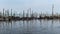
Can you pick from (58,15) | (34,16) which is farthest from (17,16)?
(58,15)

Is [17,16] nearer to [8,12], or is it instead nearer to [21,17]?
[21,17]

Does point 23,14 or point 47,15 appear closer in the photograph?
point 23,14

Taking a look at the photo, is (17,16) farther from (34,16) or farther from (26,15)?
(34,16)

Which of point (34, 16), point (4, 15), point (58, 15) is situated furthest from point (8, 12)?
point (58, 15)

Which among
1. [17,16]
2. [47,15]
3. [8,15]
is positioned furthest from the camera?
[47,15]

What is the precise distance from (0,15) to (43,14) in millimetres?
36650

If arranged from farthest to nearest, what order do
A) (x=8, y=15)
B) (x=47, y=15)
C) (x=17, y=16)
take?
(x=47, y=15) < (x=17, y=16) < (x=8, y=15)

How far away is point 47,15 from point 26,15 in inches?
719

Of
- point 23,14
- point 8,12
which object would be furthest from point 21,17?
point 8,12

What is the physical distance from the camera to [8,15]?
89.5m

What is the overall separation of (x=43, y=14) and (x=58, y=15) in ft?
32.3

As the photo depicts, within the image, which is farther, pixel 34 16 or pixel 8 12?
pixel 34 16

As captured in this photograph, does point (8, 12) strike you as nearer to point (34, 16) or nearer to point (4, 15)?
point (4, 15)

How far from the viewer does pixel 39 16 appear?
119 meters
